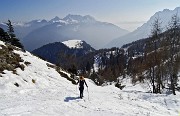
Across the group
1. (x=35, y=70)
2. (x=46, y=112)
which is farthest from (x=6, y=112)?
(x=35, y=70)

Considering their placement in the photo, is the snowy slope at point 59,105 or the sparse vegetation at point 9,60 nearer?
the snowy slope at point 59,105

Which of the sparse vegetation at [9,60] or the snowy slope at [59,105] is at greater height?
the sparse vegetation at [9,60]

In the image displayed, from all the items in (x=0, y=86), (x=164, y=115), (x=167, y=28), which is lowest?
(x=164, y=115)

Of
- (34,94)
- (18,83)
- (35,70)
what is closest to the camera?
(34,94)

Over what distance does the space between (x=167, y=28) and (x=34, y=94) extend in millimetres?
22670

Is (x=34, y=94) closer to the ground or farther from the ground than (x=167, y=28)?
closer to the ground

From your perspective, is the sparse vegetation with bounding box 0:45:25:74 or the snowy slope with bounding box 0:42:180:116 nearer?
the snowy slope with bounding box 0:42:180:116

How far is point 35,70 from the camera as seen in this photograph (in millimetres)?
42188

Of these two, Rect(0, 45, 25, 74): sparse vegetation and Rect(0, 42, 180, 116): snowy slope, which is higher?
Rect(0, 45, 25, 74): sparse vegetation

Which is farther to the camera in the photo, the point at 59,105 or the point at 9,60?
the point at 9,60

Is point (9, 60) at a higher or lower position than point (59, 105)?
higher

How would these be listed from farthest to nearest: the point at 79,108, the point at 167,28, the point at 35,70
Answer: the point at 35,70 < the point at 167,28 < the point at 79,108

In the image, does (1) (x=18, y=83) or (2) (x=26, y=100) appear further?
(1) (x=18, y=83)

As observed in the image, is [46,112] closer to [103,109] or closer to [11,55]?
[103,109]
